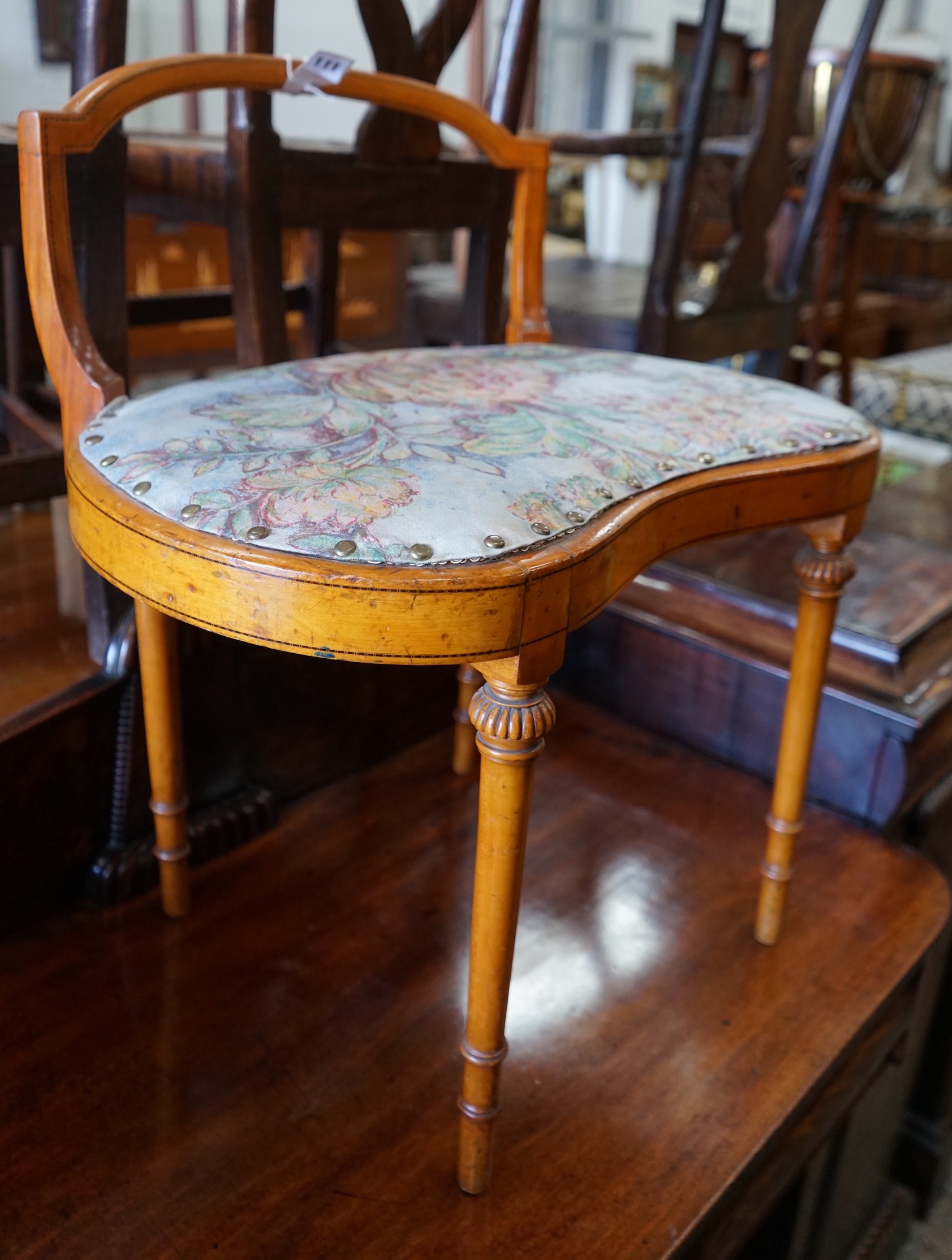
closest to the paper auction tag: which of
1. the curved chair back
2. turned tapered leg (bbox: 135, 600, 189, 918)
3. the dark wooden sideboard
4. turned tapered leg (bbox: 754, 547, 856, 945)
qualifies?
the curved chair back

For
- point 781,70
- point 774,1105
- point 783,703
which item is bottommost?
point 774,1105

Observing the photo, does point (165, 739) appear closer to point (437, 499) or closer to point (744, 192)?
point (437, 499)

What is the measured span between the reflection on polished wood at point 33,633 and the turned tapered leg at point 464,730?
0.35 m

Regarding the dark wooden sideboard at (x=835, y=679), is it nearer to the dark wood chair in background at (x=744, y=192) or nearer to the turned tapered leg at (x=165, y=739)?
the dark wood chair in background at (x=744, y=192)

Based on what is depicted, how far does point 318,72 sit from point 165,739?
52cm

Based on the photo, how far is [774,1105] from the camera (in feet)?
2.56

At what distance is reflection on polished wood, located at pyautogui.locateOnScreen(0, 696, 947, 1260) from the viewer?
2.23 ft

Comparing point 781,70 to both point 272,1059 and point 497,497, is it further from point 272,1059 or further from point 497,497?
point 272,1059

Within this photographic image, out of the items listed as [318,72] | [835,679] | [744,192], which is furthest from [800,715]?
[744,192]

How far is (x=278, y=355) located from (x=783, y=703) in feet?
2.04

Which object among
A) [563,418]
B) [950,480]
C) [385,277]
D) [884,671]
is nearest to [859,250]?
[950,480]

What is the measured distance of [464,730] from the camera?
1.12 m

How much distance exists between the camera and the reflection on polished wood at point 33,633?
91cm

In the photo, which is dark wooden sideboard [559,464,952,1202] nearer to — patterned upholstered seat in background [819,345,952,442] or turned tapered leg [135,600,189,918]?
turned tapered leg [135,600,189,918]
